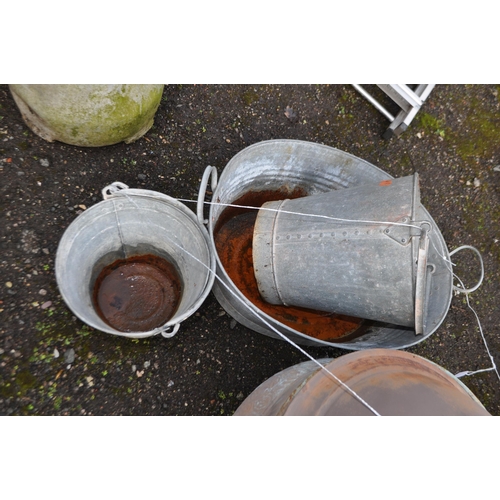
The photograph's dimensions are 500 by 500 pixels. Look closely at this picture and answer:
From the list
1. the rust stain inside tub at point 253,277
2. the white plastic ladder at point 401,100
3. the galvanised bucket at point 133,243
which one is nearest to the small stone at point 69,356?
the galvanised bucket at point 133,243

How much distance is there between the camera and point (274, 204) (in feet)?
6.73

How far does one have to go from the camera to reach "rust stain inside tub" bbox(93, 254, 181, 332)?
2084 mm

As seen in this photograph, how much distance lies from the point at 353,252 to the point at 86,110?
1.48 m

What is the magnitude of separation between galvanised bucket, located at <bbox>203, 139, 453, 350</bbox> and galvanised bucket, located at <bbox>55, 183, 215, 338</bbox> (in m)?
0.13

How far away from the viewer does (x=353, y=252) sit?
164cm

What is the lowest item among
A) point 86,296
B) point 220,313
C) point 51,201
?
point 220,313

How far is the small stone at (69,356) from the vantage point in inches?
71.9

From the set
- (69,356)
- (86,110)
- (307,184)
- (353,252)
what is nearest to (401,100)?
(307,184)

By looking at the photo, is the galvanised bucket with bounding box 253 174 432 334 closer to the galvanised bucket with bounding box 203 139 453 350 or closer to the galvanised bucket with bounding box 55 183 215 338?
the galvanised bucket with bounding box 203 139 453 350

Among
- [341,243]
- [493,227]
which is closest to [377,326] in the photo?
[341,243]

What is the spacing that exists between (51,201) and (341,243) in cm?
152

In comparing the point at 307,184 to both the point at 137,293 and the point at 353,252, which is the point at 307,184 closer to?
the point at 353,252
